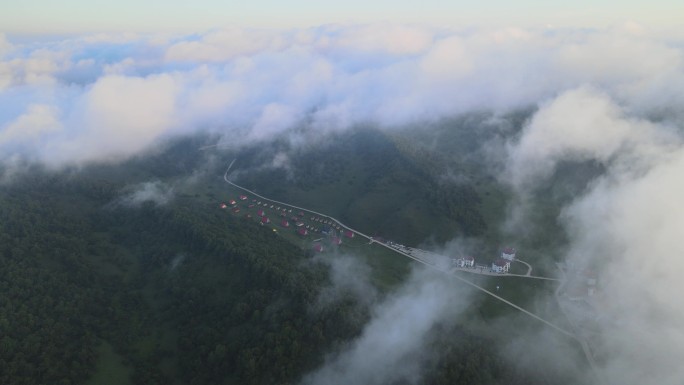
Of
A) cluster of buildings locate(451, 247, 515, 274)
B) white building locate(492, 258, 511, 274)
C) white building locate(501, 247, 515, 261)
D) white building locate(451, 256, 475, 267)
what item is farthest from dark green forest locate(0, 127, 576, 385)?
white building locate(492, 258, 511, 274)

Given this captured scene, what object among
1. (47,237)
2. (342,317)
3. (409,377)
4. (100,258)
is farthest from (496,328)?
(47,237)

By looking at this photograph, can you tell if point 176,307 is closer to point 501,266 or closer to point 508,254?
point 501,266

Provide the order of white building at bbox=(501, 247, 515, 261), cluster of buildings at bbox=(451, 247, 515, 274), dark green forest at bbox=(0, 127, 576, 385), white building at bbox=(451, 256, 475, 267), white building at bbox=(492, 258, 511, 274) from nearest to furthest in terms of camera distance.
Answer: dark green forest at bbox=(0, 127, 576, 385), white building at bbox=(492, 258, 511, 274), cluster of buildings at bbox=(451, 247, 515, 274), white building at bbox=(451, 256, 475, 267), white building at bbox=(501, 247, 515, 261)

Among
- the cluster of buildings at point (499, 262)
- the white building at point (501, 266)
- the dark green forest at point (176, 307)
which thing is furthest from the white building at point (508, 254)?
the dark green forest at point (176, 307)

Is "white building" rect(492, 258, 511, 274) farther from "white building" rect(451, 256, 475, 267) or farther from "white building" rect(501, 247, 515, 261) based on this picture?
"white building" rect(451, 256, 475, 267)

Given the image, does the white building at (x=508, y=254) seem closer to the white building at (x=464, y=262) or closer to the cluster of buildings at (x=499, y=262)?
the cluster of buildings at (x=499, y=262)

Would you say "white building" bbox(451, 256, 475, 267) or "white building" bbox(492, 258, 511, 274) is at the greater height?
"white building" bbox(492, 258, 511, 274)

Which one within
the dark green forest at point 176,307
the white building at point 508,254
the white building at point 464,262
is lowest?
the white building at point 464,262
